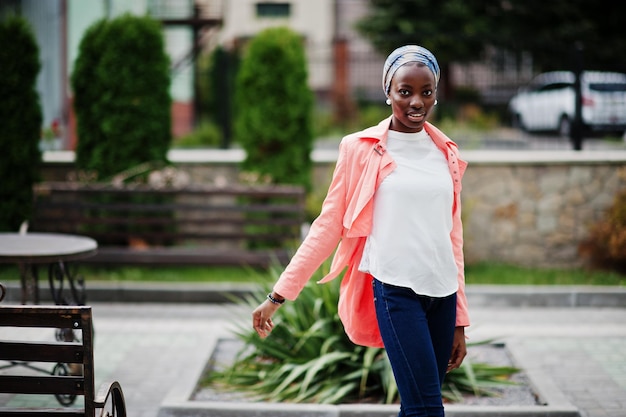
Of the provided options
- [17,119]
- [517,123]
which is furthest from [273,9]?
[17,119]

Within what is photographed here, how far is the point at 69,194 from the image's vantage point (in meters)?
9.63

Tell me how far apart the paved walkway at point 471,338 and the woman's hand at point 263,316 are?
157 centimetres

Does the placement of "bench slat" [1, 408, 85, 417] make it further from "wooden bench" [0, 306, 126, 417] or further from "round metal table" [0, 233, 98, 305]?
"round metal table" [0, 233, 98, 305]

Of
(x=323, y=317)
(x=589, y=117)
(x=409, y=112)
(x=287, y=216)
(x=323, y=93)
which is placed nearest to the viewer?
(x=409, y=112)

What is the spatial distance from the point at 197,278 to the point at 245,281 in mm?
613

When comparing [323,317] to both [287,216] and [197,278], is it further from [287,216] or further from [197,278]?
[287,216]

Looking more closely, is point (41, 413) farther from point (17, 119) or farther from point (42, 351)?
point (17, 119)

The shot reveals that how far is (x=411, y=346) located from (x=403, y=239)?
1.42 feet

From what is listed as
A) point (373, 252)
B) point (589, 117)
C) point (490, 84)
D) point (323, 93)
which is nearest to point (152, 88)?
point (490, 84)

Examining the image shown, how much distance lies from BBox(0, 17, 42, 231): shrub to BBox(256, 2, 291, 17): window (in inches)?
1058

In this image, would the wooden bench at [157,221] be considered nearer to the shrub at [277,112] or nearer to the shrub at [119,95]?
the shrub at [119,95]

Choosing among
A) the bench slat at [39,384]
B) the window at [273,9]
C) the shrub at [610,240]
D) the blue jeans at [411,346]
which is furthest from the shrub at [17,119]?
the window at [273,9]

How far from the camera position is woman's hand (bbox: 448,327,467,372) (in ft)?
12.1

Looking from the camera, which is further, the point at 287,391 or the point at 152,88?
the point at 152,88
